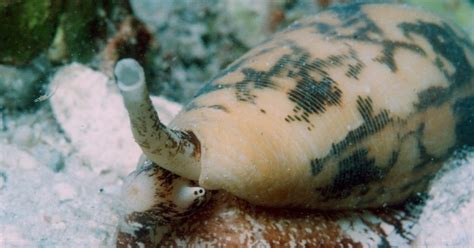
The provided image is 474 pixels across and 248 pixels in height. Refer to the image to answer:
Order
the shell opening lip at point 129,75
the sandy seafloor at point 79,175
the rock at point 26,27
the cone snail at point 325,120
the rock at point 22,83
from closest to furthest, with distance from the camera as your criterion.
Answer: the shell opening lip at point 129,75, the cone snail at point 325,120, the sandy seafloor at point 79,175, the rock at point 26,27, the rock at point 22,83

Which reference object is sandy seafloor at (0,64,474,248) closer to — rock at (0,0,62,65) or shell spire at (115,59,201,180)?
rock at (0,0,62,65)

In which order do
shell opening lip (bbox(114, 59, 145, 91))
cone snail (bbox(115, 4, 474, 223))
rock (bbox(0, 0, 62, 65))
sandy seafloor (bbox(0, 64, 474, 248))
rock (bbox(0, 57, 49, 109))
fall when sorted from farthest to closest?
rock (bbox(0, 57, 49, 109))
rock (bbox(0, 0, 62, 65))
sandy seafloor (bbox(0, 64, 474, 248))
cone snail (bbox(115, 4, 474, 223))
shell opening lip (bbox(114, 59, 145, 91))

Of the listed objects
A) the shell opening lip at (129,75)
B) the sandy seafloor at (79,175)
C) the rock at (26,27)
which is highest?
the shell opening lip at (129,75)

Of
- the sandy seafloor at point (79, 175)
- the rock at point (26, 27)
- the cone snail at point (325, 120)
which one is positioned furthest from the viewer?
the rock at point (26, 27)

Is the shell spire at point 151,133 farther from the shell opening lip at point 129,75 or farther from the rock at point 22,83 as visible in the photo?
the rock at point 22,83

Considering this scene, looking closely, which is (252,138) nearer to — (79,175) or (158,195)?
(158,195)

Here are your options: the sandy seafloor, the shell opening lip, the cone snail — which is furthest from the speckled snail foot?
the shell opening lip

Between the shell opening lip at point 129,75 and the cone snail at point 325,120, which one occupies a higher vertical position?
the shell opening lip at point 129,75

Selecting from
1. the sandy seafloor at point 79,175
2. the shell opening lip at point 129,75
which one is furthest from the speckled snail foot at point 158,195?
the shell opening lip at point 129,75
